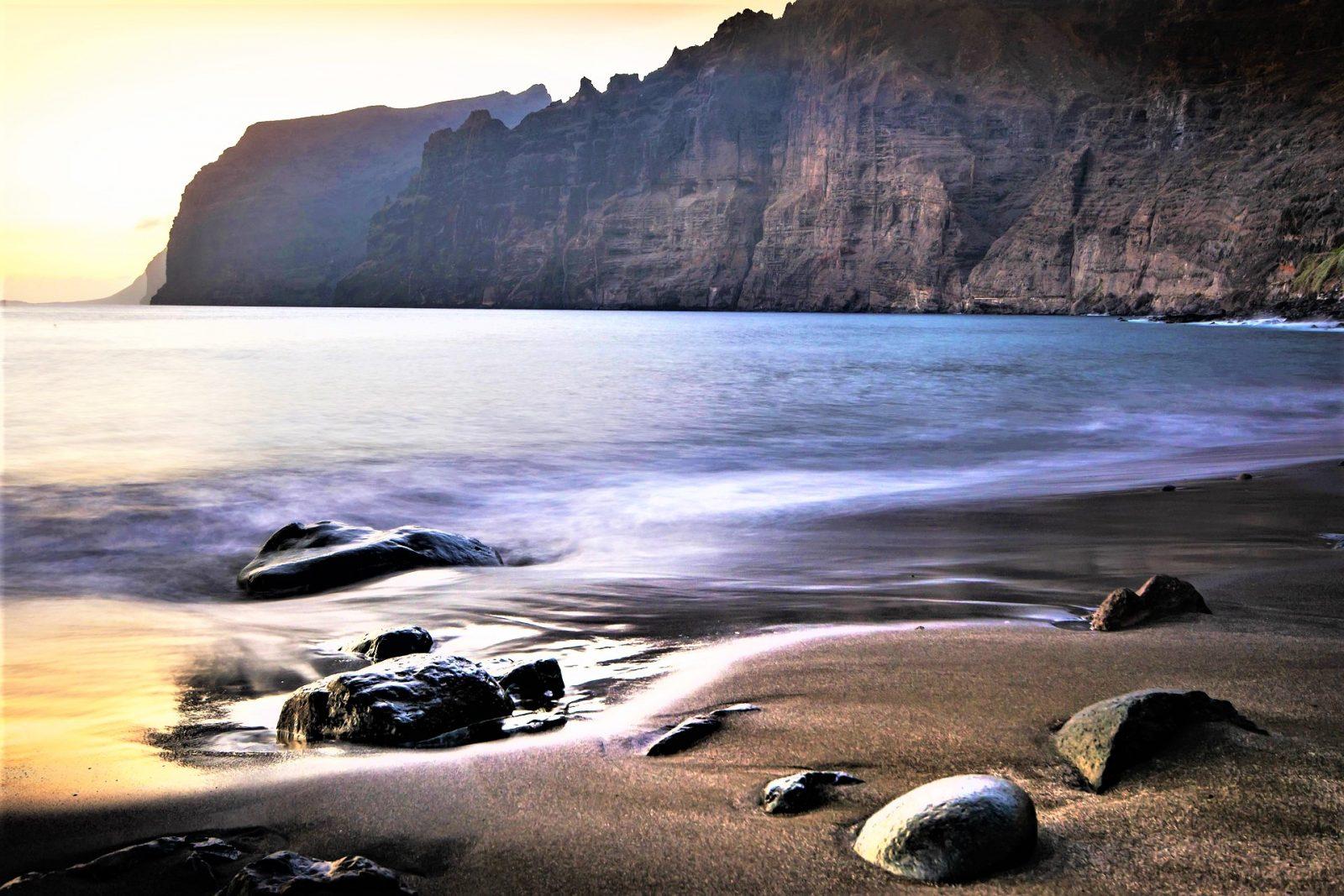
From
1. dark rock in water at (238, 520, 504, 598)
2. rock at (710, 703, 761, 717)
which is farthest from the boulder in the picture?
dark rock in water at (238, 520, 504, 598)

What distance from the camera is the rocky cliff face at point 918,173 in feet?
306

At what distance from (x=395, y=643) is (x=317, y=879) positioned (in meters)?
2.08

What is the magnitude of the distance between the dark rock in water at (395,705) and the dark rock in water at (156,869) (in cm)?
71

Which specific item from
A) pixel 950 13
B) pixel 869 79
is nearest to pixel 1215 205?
pixel 869 79

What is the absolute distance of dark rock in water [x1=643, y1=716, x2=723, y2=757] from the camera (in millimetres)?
2988

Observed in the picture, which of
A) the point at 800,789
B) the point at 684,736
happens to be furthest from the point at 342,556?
the point at 800,789

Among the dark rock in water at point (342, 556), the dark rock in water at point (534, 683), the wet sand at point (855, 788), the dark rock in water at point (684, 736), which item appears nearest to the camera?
the wet sand at point (855, 788)

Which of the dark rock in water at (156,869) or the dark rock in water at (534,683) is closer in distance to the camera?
the dark rock in water at (156,869)

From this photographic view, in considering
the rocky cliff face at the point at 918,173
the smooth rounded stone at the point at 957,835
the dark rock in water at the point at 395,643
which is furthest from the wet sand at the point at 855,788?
the rocky cliff face at the point at 918,173

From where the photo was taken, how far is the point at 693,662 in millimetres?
4004

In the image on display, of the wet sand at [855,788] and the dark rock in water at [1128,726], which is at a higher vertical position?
the dark rock in water at [1128,726]

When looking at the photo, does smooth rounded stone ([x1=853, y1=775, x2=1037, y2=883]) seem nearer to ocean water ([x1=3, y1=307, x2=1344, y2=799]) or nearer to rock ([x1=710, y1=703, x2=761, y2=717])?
rock ([x1=710, y1=703, x2=761, y2=717])

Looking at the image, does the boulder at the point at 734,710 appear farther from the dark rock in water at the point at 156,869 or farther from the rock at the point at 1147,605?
the rock at the point at 1147,605

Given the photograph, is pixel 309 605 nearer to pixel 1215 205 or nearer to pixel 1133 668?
pixel 1133 668
